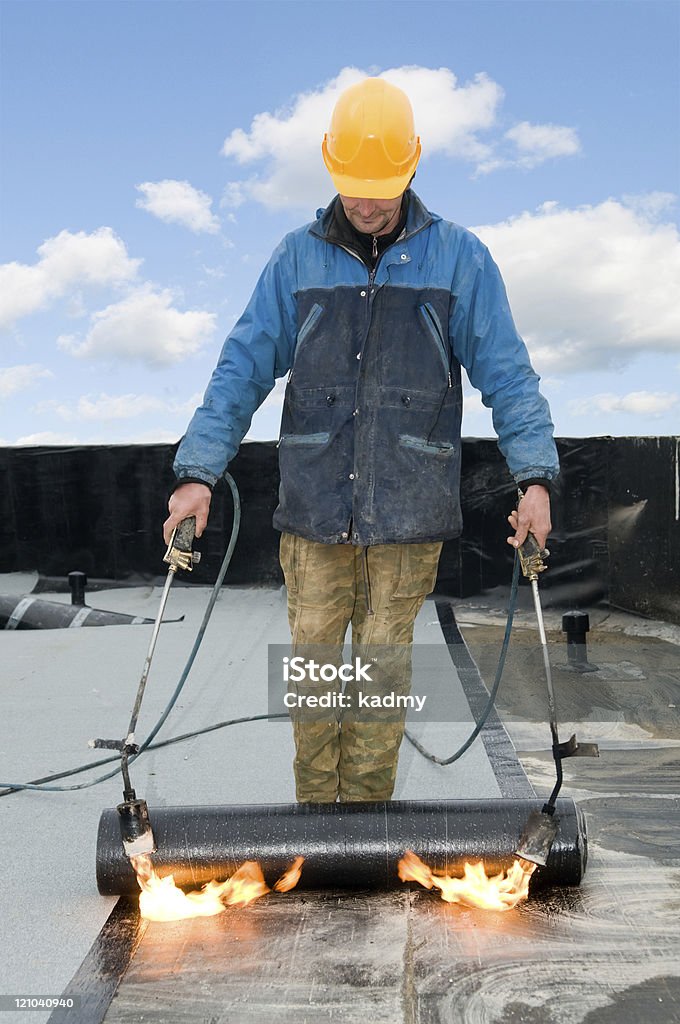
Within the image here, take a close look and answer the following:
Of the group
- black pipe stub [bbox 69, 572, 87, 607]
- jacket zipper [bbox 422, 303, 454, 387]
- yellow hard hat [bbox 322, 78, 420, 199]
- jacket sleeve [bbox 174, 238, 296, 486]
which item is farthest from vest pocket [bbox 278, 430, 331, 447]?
black pipe stub [bbox 69, 572, 87, 607]

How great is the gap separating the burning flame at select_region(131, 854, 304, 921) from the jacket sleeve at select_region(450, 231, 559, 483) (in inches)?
47.7

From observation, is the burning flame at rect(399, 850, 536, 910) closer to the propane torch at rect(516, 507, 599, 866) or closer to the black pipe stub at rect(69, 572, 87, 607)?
the propane torch at rect(516, 507, 599, 866)

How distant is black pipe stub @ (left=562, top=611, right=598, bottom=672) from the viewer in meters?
4.88

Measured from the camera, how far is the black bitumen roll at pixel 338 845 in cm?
210

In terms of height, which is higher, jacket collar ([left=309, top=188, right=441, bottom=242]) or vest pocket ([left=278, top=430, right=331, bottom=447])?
jacket collar ([left=309, top=188, right=441, bottom=242])

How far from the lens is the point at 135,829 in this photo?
2096mm

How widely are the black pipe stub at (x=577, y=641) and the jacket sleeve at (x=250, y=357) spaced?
2979mm

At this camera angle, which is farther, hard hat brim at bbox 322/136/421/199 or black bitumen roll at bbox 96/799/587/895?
hard hat brim at bbox 322/136/421/199

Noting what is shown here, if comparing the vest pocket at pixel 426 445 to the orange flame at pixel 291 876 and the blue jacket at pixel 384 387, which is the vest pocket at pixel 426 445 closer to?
the blue jacket at pixel 384 387

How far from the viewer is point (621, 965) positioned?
184cm

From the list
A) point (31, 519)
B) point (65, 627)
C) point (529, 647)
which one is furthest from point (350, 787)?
point (31, 519)

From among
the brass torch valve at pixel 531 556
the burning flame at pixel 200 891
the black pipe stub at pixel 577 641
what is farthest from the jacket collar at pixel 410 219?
the black pipe stub at pixel 577 641

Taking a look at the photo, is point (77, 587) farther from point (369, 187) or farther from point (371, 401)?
point (369, 187)

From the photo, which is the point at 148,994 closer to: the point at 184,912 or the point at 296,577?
the point at 184,912
